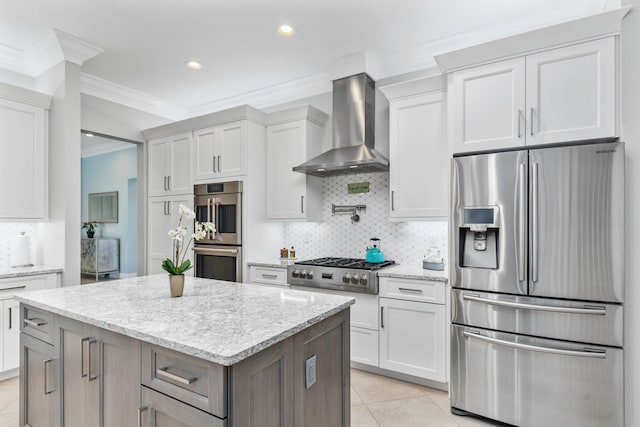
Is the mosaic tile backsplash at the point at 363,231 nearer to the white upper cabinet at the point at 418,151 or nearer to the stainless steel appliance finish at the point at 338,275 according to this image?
the stainless steel appliance finish at the point at 338,275

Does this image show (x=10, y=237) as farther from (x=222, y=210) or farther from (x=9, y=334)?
(x=222, y=210)

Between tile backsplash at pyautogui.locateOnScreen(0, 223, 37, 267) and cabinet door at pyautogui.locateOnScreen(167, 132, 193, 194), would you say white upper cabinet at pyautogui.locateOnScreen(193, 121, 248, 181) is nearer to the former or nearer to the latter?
cabinet door at pyautogui.locateOnScreen(167, 132, 193, 194)

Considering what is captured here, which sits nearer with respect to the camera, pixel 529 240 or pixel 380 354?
pixel 529 240

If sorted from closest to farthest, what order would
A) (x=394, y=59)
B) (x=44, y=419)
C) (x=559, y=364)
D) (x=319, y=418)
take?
1. (x=319, y=418)
2. (x=44, y=419)
3. (x=559, y=364)
4. (x=394, y=59)

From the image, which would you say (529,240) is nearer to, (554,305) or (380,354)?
(554,305)

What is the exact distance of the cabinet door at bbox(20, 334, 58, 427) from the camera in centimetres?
179

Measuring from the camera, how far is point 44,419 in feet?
6.11

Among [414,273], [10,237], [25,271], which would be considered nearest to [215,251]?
[25,271]

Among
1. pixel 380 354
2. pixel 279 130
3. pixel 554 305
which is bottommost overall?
pixel 380 354

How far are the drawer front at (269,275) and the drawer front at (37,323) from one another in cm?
197

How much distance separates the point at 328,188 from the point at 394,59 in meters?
1.52

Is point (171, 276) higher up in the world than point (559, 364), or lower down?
higher up

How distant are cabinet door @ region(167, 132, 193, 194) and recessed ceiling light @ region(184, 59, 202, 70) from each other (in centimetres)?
83

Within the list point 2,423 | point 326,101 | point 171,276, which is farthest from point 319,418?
point 326,101
